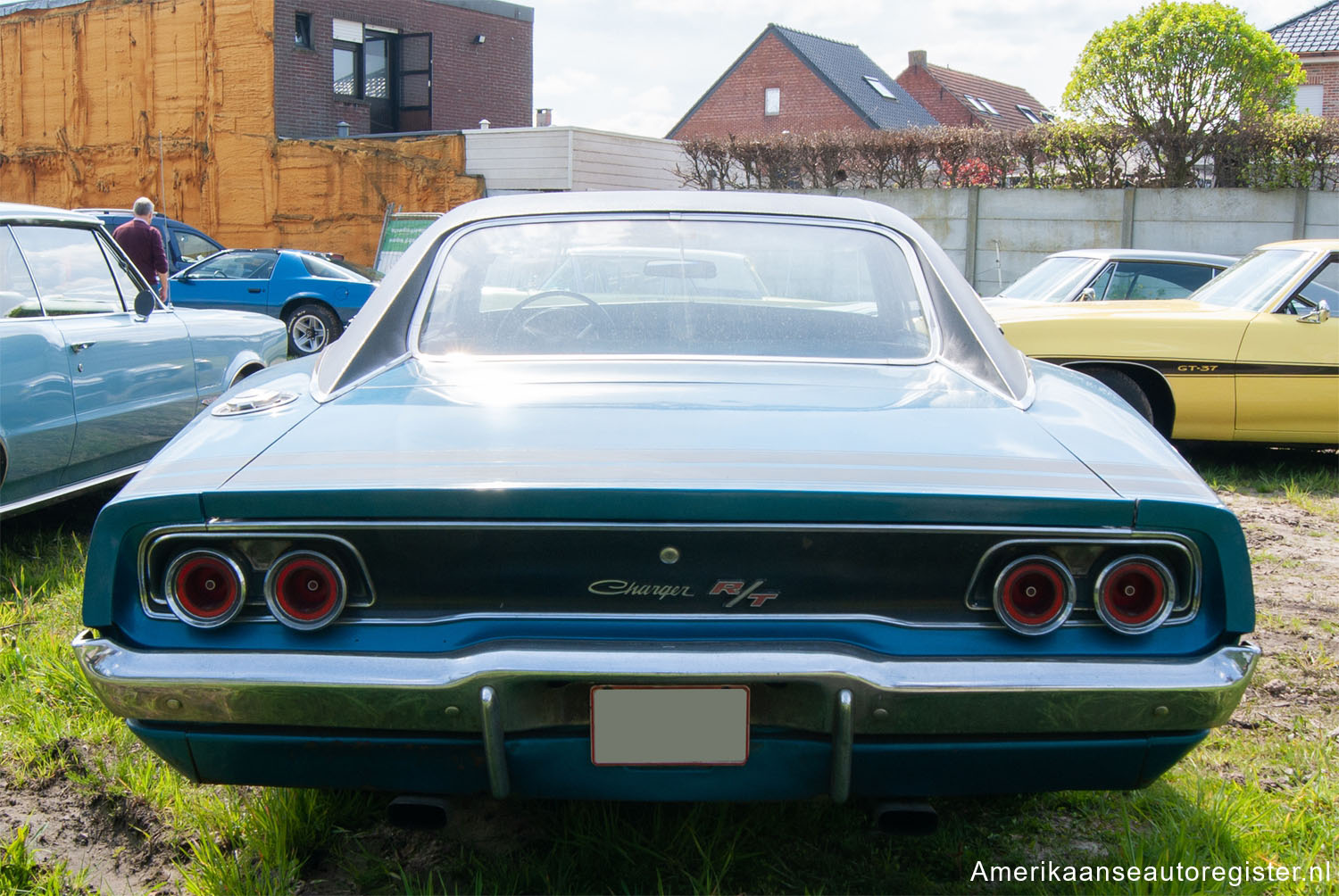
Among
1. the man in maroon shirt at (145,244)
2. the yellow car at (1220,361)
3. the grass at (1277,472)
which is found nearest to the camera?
the grass at (1277,472)

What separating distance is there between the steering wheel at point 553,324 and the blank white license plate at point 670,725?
1.05 meters

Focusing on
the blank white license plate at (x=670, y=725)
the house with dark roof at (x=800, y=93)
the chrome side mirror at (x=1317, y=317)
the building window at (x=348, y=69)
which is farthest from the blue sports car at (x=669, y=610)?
Answer: the house with dark roof at (x=800, y=93)

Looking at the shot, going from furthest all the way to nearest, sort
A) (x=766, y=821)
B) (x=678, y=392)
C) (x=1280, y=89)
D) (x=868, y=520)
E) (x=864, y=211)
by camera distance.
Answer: (x=1280, y=89), (x=864, y=211), (x=766, y=821), (x=678, y=392), (x=868, y=520)

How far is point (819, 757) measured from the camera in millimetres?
1945

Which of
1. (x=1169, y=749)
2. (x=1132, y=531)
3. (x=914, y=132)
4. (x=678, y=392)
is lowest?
(x=1169, y=749)

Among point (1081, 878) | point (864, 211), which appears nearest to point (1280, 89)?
point (864, 211)

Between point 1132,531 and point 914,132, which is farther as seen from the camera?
point 914,132

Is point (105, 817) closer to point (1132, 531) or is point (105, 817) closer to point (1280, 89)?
point (1132, 531)

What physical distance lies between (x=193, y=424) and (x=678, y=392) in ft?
3.30

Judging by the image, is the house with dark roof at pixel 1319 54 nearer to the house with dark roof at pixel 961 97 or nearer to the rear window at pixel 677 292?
the house with dark roof at pixel 961 97

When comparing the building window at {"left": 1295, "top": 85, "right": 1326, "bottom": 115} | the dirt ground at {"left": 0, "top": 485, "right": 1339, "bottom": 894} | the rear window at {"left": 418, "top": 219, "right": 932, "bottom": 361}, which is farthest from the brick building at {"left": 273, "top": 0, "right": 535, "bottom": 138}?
the rear window at {"left": 418, "top": 219, "right": 932, "bottom": 361}

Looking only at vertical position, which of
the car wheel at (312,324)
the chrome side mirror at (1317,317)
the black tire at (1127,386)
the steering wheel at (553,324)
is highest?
the steering wheel at (553,324)

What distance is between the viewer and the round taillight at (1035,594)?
6.44 ft

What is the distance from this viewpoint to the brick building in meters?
23.4
